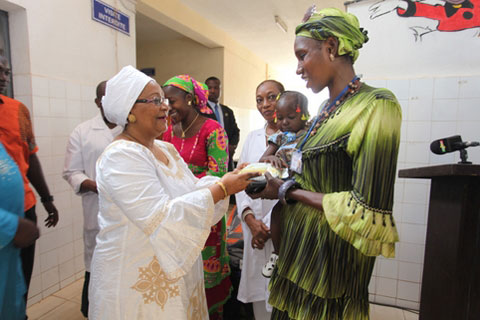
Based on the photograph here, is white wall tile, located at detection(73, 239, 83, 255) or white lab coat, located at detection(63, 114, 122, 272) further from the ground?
white lab coat, located at detection(63, 114, 122, 272)

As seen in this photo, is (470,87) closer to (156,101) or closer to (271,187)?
(271,187)

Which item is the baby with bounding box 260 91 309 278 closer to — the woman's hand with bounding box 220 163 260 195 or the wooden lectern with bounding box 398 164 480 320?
the woman's hand with bounding box 220 163 260 195

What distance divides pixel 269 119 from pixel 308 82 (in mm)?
1155

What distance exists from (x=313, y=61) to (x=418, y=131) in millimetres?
2106

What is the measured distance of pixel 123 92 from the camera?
1358 millimetres

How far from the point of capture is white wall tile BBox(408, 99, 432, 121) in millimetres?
2656

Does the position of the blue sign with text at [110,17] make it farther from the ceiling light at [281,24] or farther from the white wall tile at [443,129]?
the white wall tile at [443,129]

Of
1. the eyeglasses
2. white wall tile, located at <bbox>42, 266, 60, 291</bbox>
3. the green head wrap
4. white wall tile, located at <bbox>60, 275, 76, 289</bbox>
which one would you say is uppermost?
the green head wrap

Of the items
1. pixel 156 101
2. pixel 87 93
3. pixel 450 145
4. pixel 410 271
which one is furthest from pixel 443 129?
pixel 87 93

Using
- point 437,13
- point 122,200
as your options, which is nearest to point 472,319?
point 122,200

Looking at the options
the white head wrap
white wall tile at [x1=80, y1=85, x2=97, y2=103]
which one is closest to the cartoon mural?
the white head wrap

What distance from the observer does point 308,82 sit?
1.18 meters

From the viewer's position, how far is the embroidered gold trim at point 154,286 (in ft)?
4.21

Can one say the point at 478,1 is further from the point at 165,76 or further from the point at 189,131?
the point at 165,76
